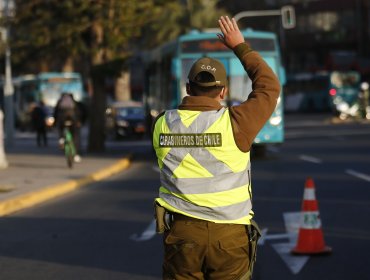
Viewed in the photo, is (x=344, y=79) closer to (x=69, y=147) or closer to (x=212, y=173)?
(x=69, y=147)

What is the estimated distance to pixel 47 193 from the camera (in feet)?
57.7

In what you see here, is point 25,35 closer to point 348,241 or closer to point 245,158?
point 348,241

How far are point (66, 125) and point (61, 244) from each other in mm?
12689

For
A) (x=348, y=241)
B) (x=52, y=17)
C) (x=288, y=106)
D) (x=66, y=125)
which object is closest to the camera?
(x=348, y=241)

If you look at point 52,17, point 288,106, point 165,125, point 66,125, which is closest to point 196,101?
point 165,125

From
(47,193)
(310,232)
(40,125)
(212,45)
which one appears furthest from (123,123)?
(310,232)

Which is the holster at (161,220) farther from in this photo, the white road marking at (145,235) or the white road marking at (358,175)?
the white road marking at (358,175)

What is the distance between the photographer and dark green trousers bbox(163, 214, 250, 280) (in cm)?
520

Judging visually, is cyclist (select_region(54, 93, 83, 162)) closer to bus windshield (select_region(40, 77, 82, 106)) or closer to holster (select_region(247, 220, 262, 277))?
holster (select_region(247, 220, 262, 277))

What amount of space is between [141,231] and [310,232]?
3.04 metres

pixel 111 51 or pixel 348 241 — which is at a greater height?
pixel 111 51

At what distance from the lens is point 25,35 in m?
30.4

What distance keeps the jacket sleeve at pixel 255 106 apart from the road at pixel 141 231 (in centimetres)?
397

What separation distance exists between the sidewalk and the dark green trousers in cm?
1016
